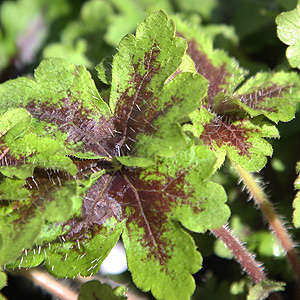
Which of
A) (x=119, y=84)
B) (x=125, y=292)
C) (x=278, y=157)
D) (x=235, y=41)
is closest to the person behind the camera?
(x=119, y=84)

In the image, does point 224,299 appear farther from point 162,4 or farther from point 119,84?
point 162,4

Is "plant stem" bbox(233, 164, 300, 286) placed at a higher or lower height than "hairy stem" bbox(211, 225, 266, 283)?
higher

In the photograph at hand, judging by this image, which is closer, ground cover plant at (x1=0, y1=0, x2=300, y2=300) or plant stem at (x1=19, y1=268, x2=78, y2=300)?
ground cover plant at (x1=0, y1=0, x2=300, y2=300)

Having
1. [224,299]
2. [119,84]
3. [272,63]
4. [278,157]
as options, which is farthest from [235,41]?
[224,299]

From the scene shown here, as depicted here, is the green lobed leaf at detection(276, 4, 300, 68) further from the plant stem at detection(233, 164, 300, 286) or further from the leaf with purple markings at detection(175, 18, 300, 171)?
the plant stem at detection(233, 164, 300, 286)

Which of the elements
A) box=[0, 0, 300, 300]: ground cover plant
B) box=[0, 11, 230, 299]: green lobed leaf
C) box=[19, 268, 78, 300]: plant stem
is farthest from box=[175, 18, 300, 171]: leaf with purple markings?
box=[19, 268, 78, 300]: plant stem

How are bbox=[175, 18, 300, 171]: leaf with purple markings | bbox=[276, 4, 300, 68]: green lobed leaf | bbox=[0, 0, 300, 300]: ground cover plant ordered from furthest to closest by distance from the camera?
bbox=[276, 4, 300, 68]: green lobed leaf → bbox=[175, 18, 300, 171]: leaf with purple markings → bbox=[0, 0, 300, 300]: ground cover plant
